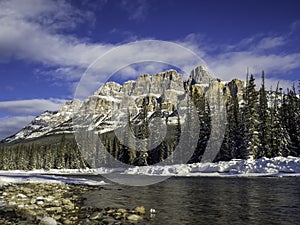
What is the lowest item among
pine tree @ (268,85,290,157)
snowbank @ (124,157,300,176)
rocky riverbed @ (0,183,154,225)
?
rocky riverbed @ (0,183,154,225)

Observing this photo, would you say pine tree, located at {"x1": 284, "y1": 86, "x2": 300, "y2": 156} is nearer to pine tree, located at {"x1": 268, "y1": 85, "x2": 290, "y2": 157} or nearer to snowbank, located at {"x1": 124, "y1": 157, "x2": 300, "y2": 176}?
pine tree, located at {"x1": 268, "y1": 85, "x2": 290, "y2": 157}

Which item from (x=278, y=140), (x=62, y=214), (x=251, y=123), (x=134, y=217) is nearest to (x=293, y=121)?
(x=278, y=140)

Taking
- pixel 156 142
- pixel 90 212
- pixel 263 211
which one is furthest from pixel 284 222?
pixel 156 142

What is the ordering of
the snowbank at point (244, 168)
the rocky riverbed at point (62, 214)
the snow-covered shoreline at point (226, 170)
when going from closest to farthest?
the rocky riverbed at point (62, 214)
the snow-covered shoreline at point (226, 170)
the snowbank at point (244, 168)

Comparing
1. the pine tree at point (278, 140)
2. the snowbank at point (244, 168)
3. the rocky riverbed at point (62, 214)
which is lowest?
the rocky riverbed at point (62, 214)

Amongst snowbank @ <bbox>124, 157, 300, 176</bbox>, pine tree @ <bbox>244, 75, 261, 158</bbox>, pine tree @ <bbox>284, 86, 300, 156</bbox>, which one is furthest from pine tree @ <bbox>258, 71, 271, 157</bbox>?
snowbank @ <bbox>124, 157, 300, 176</bbox>

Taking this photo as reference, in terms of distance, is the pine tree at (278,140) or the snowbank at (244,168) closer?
the snowbank at (244,168)

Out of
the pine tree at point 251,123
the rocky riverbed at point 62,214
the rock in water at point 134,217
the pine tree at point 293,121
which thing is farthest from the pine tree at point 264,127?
the rock in water at point 134,217

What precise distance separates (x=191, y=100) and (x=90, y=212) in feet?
201

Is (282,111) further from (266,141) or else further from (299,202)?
(299,202)

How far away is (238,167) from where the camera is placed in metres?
42.4

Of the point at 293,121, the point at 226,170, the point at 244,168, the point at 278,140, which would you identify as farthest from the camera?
the point at 293,121

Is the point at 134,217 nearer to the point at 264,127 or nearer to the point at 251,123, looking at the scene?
the point at 251,123

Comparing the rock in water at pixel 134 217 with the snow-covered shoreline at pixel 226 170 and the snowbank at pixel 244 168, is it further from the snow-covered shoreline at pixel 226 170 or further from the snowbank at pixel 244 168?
the snowbank at pixel 244 168
